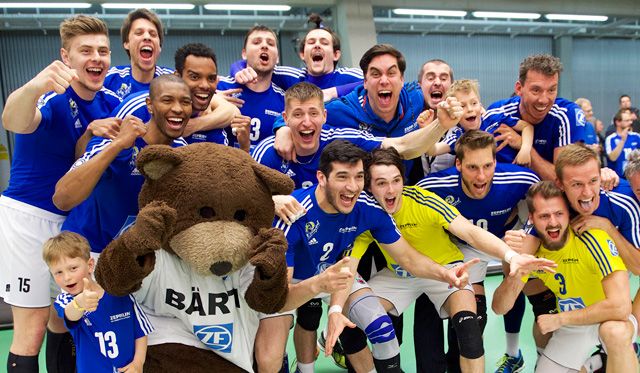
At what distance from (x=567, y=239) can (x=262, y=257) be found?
6.67 feet

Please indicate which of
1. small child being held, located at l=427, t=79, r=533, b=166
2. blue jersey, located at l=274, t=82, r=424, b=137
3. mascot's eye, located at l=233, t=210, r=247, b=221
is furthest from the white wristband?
mascot's eye, located at l=233, t=210, r=247, b=221

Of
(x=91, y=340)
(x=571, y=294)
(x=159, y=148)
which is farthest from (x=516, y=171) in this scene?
(x=91, y=340)

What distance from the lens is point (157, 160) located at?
2.25 m

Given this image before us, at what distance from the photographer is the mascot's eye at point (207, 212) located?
2.29 m

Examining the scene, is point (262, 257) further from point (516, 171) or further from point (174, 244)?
point (516, 171)

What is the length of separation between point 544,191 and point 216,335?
79.8 inches

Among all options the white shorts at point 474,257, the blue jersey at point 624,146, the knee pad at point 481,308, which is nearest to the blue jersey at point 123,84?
the white shorts at point 474,257

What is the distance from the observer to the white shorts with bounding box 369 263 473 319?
3666 millimetres

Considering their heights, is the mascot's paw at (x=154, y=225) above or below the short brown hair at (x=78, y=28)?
below

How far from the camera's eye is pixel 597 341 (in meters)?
3.50

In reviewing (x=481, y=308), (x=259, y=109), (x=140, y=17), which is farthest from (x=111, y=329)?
(x=481, y=308)

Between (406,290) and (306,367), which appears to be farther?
(406,290)

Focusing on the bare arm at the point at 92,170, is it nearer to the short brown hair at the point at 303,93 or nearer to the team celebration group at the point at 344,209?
the team celebration group at the point at 344,209

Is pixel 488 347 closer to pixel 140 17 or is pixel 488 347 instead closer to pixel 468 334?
pixel 468 334
